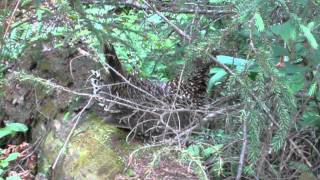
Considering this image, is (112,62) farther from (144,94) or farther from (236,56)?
(236,56)

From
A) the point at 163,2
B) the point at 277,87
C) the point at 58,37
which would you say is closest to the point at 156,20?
the point at 163,2

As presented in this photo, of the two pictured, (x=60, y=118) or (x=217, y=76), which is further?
(x=60, y=118)

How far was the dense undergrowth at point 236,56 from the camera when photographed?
1.84 metres

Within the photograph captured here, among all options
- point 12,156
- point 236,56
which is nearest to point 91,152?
point 12,156

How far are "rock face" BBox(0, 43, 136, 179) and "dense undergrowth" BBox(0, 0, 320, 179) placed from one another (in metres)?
0.18

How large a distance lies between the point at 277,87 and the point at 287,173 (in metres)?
0.93

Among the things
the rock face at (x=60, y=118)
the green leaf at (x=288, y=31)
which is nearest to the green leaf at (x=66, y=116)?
the rock face at (x=60, y=118)

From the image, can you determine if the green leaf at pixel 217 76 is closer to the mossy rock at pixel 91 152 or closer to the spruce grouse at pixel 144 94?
the spruce grouse at pixel 144 94

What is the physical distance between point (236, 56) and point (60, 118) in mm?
1277

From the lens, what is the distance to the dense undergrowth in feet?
6.04

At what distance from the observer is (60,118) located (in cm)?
337

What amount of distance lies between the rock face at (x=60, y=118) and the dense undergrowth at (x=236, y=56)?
18cm

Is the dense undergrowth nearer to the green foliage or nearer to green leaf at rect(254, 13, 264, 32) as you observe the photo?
green leaf at rect(254, 13, 264, 32)

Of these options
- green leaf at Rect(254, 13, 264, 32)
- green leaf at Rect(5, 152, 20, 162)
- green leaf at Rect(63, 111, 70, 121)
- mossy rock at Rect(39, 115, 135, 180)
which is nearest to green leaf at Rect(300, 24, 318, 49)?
green leaf at Rect(254, 13, 264, 32)
